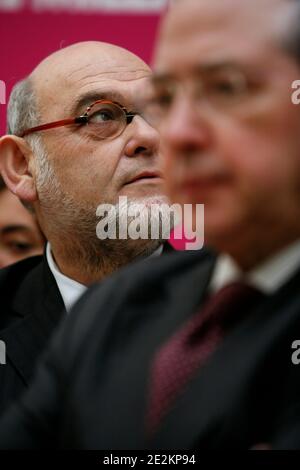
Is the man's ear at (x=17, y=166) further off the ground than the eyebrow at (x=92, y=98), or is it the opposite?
the eyebrow at (x=92, y=98)

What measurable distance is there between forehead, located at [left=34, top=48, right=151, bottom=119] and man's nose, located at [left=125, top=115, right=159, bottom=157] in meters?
0.08

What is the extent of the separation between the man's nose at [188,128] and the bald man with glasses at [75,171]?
107 centimetres

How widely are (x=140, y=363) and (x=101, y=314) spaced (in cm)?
13

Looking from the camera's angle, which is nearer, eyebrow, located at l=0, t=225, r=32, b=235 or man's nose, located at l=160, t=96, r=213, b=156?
man's nose, located at l=160, t=96, r=213, b=156

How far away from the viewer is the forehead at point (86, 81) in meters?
2.06

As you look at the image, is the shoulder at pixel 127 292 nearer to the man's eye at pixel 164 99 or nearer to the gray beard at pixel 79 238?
the man's eye at pixel 164 99

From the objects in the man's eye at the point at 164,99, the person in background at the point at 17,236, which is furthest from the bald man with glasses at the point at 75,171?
the man's eye at the point at 164,99

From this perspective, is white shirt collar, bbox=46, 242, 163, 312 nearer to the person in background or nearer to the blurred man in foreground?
the person in background

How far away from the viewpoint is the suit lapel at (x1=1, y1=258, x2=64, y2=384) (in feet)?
6.19

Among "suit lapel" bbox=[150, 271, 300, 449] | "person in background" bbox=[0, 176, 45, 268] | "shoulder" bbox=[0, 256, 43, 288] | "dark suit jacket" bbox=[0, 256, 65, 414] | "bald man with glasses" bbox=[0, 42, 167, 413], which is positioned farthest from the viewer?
"person in background" bbox=[0, 176, 45, 268]

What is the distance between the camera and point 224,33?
89 cm

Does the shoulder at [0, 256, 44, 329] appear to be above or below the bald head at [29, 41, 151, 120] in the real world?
below

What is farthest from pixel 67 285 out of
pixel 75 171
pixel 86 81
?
pixel 86 81

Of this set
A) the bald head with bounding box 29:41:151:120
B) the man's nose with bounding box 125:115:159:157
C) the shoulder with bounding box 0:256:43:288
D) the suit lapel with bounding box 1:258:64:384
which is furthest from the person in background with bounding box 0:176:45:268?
the man's nose with bounding box 125:115:159:157
